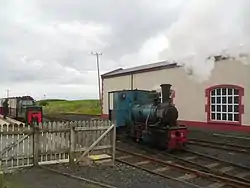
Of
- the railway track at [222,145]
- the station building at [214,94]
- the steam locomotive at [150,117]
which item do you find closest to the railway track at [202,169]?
the steam locomotive at [150,117]

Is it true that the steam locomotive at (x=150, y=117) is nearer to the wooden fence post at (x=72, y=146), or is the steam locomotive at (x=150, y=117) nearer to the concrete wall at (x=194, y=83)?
the wooden fence post at (x=72, y=146)

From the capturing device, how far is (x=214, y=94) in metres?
24.7

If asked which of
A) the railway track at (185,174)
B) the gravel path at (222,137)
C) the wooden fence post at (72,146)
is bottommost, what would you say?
the railway track at (185,174)

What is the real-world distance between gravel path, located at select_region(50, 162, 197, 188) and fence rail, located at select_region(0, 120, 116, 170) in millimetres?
487

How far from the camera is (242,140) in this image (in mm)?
18406

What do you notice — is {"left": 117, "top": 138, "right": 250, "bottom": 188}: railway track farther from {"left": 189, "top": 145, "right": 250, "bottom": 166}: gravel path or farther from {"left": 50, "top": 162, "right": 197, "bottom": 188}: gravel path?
{"left": 189, "top": 145, "right": 250, "bottom": 166}: gravel path

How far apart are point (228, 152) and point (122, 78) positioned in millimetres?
21167

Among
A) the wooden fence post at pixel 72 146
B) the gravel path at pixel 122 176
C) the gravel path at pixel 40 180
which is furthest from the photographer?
the wooden fence post at pixel 72 146

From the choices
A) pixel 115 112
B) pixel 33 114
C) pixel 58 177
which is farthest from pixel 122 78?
pixel 58 177

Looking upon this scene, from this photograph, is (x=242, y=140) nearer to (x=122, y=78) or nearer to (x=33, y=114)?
(x=33, y=114)

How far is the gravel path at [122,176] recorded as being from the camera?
8.87 metres

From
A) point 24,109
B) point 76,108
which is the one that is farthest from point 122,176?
point 76,108

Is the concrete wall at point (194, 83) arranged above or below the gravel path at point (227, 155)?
above

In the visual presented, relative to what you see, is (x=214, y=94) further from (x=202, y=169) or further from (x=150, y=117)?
(x=202, y=169)
